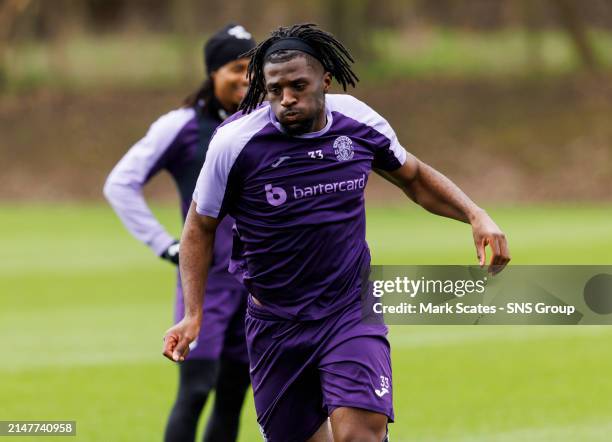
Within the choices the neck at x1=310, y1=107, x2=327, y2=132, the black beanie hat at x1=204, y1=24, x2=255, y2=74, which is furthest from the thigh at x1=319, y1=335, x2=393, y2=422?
the black beanie hat at x1=204, y1=24, x2=255, y2=74

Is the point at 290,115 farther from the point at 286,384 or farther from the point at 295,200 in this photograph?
the point at 286,384

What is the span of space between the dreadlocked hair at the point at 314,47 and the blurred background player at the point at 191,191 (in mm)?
1448

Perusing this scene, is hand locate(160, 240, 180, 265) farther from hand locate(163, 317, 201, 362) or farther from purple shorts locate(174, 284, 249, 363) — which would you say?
hand locate(163, 317, 201, 362)

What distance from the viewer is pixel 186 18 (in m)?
44.7

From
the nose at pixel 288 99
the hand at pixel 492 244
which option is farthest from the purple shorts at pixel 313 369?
the nose at pixel 288 99

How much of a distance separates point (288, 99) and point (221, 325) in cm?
207

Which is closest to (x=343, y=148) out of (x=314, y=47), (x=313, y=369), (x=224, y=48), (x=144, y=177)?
(x=314, y=47)

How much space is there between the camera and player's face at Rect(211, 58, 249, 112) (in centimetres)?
723

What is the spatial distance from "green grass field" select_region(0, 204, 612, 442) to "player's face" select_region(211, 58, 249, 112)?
267cm

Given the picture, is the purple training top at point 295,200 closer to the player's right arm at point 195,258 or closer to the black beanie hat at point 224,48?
the player's right arm at point 195,258

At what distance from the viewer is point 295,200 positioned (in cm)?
547

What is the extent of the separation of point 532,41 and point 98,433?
35275 millimetres

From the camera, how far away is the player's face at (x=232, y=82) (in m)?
7.23

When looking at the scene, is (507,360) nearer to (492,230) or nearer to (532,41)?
(492,230)
